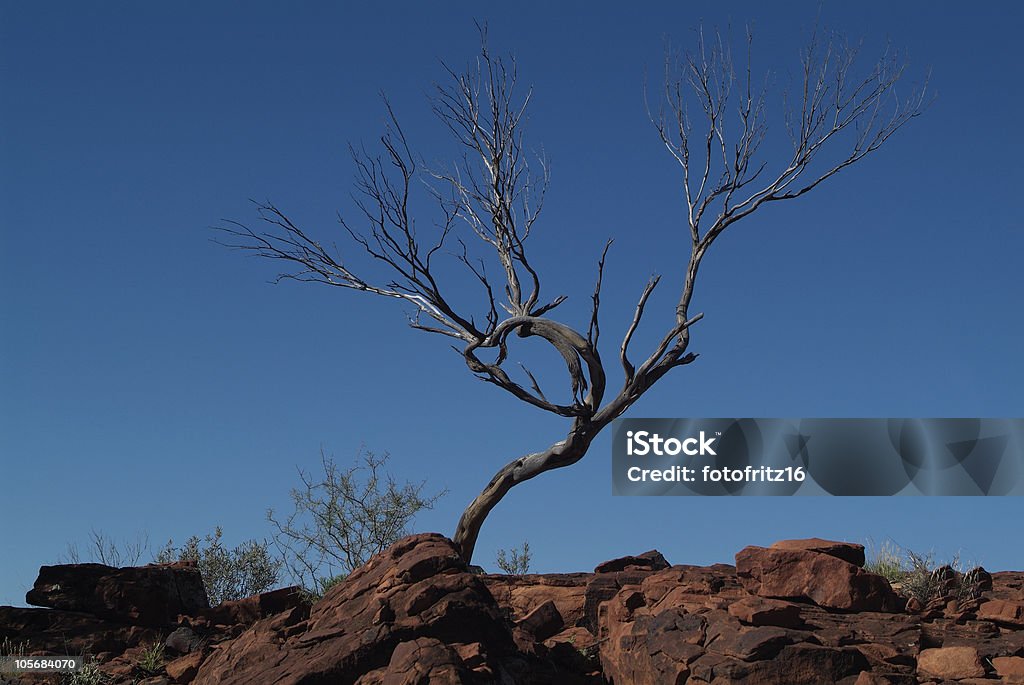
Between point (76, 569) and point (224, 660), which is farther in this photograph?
point (76, 569)

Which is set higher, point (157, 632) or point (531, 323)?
point (531, 323)

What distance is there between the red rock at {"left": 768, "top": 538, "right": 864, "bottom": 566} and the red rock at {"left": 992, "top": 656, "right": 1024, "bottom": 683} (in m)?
2.18

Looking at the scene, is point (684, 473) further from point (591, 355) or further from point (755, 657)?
point (755, 657)

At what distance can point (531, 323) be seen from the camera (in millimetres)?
18922

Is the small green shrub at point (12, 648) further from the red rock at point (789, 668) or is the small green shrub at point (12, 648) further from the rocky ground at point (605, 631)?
the red rock at point (789, 668)

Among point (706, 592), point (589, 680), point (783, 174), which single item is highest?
point (783, 174)

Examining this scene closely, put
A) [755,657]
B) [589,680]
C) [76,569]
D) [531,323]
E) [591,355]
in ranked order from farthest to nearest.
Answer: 1. [531,323]
2. [591,355]
3. [76,569]
4. [589,680]
5. [755,657]

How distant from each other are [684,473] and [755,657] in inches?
379

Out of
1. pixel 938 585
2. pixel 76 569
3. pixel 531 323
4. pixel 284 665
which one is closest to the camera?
pixel 284 665

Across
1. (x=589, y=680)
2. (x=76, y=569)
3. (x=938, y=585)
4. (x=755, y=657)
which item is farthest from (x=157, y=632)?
(x=938, y=585)

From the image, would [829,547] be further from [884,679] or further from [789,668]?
[789,668]

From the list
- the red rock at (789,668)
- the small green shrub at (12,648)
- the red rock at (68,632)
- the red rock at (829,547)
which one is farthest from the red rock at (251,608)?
the red rock at (789,668)

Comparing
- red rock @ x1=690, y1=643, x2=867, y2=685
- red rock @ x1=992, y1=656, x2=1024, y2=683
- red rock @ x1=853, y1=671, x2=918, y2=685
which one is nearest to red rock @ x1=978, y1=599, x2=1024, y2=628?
red rock @ x1=992, y1=656, x2=1024, y2=683

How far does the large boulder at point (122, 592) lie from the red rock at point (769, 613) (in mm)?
8503
